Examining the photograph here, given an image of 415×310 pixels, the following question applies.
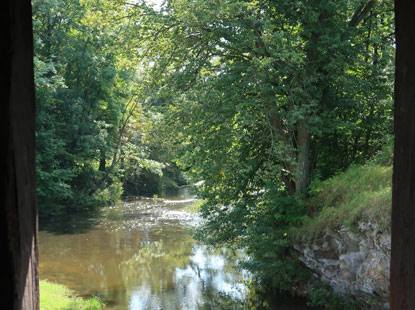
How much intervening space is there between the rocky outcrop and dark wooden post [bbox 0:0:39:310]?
27.7 ft

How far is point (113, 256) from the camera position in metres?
17.4

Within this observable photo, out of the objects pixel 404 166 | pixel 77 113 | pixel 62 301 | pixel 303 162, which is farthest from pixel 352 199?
pixel 77 113

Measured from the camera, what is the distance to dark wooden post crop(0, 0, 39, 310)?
1.08 meters

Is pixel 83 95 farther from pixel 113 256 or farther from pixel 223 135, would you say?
pixel 223 135

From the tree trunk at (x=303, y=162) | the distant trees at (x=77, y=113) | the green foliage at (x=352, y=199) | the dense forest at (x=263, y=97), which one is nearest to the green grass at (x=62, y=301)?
the dense forest at (x=263, y=97)

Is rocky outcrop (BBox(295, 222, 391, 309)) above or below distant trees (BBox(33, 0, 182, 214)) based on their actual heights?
below

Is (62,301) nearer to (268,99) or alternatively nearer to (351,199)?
(268,99)

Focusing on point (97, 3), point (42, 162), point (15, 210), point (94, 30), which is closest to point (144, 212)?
point (42, 162)

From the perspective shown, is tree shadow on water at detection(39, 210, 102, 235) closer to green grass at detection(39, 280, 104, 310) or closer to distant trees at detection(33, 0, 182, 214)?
distant trees at detection(33, 0, 182, 214)

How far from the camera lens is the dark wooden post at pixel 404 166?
128 cm

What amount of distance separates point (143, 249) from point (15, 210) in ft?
57.7

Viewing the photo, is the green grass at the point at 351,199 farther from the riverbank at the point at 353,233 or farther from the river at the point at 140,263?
the river at the point at 140,263

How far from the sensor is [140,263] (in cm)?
1619

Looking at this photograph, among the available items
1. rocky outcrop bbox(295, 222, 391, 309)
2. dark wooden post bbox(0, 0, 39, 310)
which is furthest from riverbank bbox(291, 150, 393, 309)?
dark wooden post bbox(0, 0, 39, 310)
